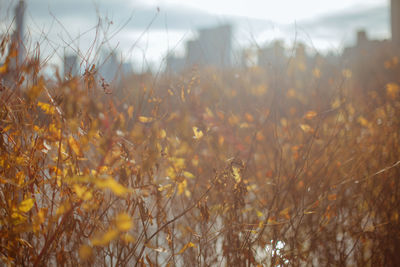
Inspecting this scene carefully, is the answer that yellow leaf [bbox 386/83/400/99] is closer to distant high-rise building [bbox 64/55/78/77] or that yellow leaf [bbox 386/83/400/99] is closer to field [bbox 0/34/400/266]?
field [bbox 0/34/400/266]

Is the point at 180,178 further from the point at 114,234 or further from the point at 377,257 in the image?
the point at 377,257

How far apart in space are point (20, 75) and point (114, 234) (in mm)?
870

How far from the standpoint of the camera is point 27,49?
152 centimetres

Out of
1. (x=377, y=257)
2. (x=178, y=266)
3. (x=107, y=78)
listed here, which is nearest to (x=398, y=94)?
(x=377, y=257)

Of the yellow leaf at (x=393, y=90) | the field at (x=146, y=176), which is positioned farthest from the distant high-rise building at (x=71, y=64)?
the yellow leaf at (x=393, y=90)

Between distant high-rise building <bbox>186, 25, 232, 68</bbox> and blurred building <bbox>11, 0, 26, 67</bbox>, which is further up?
distant high-rise building <bbox>186, 25, 232, 68</bbox>

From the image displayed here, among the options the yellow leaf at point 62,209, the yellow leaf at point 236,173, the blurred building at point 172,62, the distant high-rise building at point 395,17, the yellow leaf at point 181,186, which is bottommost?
the yellow leaf at point 62,209

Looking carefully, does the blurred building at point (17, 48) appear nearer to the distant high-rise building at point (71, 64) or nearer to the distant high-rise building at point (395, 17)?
the distant high-rise building at point (71, 64)

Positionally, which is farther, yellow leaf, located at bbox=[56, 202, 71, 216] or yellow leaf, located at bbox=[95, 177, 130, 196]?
yellow leaf, located at bbox=[56, 202, 71, 216]

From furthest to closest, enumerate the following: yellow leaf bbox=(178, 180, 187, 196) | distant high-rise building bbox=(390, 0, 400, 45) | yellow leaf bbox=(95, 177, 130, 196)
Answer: distant high-rise building bbox=(390, 0, 400, 45) → yellow leaf bbox=(178, 180, 187, 196) → yellow leaf bbox=(95, 177, 130, 196)

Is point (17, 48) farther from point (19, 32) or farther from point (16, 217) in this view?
point (16, 217)

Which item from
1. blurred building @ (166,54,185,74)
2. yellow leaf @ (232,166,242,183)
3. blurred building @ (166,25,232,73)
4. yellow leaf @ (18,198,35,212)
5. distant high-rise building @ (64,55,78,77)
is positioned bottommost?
yellow leaf @ (18,198,35,212)

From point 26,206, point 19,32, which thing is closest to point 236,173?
point 26,206

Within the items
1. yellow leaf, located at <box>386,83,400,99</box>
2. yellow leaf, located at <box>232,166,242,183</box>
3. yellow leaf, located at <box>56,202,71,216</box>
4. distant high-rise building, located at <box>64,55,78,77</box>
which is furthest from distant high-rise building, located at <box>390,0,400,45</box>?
yellow leaf, located at <box>56,202,71,216</box>
